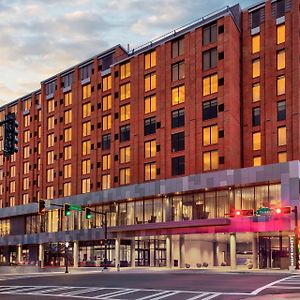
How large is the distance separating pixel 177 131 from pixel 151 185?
8.57m

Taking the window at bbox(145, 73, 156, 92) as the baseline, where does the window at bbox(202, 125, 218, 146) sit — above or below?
below

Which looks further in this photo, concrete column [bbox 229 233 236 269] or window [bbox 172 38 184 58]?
window [bbox 172 38 184 58]

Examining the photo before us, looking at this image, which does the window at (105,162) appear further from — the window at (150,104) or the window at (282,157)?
the window at (282,157)

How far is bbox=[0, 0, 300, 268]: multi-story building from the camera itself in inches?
2810

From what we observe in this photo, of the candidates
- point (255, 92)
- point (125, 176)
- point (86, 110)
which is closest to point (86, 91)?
point (86, 110)

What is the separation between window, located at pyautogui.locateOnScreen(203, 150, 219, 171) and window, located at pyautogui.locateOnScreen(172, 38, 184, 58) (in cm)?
1580

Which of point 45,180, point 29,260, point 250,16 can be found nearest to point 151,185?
point 250,16

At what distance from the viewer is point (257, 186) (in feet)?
234

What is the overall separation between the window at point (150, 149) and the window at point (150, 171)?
135cm

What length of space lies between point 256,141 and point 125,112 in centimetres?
2430

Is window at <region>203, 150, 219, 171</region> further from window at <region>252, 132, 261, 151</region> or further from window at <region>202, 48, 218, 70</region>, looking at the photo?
window at <region>202, 48, 218, 70</region>

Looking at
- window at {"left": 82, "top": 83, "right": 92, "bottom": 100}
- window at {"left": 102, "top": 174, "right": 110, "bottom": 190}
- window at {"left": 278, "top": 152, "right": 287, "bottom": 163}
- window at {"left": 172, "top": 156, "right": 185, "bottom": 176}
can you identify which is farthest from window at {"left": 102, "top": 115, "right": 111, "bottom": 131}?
window at {"left": 278, "top": 152, "right": 287, "bottom": 163}

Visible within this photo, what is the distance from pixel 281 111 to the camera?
72188 mm

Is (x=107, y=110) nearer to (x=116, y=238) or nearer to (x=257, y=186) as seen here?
(x=116, y=238)
